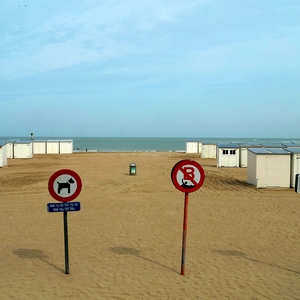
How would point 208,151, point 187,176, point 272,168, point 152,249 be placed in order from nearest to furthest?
point 187,176 < point 152,249 < point 272,168 < point 208,151

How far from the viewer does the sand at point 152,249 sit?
254 inches

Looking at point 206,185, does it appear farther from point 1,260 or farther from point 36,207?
point 1,260

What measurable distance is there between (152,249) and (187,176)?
269 centimetres

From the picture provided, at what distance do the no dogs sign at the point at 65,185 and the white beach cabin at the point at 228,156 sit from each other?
100 feet

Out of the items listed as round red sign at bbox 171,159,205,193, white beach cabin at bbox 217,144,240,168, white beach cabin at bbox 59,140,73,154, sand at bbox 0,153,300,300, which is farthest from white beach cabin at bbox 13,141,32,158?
round red sign at bbox 171,159,205,193

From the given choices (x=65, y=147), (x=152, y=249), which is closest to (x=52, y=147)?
(x=65, y=147)

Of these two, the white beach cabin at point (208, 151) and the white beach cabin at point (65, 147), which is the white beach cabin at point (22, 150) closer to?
the white beach cabin at point (65, 147)

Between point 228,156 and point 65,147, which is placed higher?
point 228,156

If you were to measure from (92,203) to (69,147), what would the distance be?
51.5 meters

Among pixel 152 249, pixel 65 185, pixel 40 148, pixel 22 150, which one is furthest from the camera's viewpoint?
pixel 40 148

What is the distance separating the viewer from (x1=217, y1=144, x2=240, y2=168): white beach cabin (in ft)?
120

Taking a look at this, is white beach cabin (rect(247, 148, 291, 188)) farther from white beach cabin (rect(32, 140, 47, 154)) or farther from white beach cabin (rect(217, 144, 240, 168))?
white beach cabin (rect(32, 140, 47, 154))

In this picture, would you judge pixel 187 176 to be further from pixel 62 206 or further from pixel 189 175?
pixel 62 206

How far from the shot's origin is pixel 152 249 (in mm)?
8938
